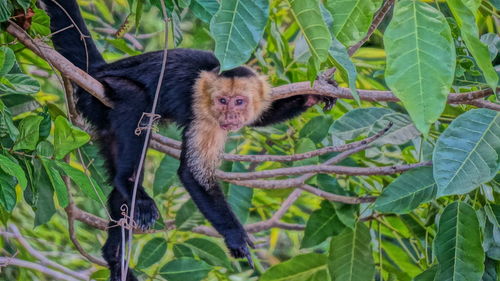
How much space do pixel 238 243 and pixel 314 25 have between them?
1758 millimetres

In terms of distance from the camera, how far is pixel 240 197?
10.8 feet

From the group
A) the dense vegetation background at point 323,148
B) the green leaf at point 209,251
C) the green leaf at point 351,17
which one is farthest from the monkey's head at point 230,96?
the green leaf at point 351,17

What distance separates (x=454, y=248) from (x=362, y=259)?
59cm

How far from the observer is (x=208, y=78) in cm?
306

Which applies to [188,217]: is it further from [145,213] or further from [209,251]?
[145,213]

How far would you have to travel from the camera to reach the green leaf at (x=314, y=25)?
1.32 meters

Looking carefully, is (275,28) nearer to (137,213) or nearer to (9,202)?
(137,213)

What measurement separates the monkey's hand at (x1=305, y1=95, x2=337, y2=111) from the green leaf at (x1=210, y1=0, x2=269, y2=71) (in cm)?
161

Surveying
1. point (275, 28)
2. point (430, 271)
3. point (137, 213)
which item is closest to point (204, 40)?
point (275, 28)

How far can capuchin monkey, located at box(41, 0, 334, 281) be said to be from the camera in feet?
9.31

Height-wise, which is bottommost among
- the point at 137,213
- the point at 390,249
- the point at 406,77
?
the point at 390,249

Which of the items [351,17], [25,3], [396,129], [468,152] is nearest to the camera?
[351,17]

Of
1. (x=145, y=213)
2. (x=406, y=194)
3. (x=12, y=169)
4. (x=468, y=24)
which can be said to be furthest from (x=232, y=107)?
(x=468, y=24)

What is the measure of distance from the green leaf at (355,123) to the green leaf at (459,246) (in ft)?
1.52
